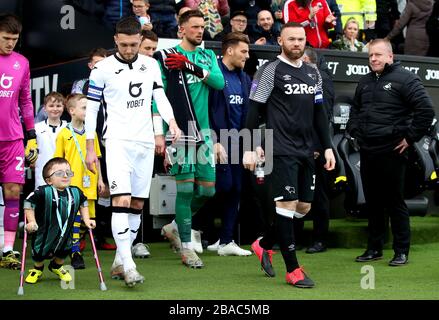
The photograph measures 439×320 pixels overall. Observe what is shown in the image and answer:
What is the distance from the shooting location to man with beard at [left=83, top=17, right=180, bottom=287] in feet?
26.1

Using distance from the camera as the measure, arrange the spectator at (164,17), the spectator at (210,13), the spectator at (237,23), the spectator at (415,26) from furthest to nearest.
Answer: the spectator at (415,26), the spectator at (210,13), the spectator at (237,23), the spectator at (164,17)

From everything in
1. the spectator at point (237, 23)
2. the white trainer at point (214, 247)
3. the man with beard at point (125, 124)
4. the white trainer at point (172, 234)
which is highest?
the spectator at point (237, 23)

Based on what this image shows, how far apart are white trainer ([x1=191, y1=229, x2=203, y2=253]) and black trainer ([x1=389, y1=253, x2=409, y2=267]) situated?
194 centimetres

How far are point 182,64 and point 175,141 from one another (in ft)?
4.70

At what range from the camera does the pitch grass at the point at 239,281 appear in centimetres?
758

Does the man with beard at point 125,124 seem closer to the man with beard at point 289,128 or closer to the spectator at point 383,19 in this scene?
the man with beard at point 289,128

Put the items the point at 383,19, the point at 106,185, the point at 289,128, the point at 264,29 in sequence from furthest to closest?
1. the point at 383,19
2. the point at 264,29
3. the point at 106,185
4. the point at 289,128

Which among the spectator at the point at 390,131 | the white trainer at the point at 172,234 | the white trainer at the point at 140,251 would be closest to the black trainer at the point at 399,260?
the spectator at the point at 390,131

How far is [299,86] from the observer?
8.23m

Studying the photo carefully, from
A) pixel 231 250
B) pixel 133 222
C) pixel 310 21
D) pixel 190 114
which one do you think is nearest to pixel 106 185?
pixel 231 250

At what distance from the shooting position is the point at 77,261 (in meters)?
9.14

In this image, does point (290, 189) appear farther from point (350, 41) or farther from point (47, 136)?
point (350, 41)

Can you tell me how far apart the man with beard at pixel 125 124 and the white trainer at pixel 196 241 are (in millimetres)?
2077
